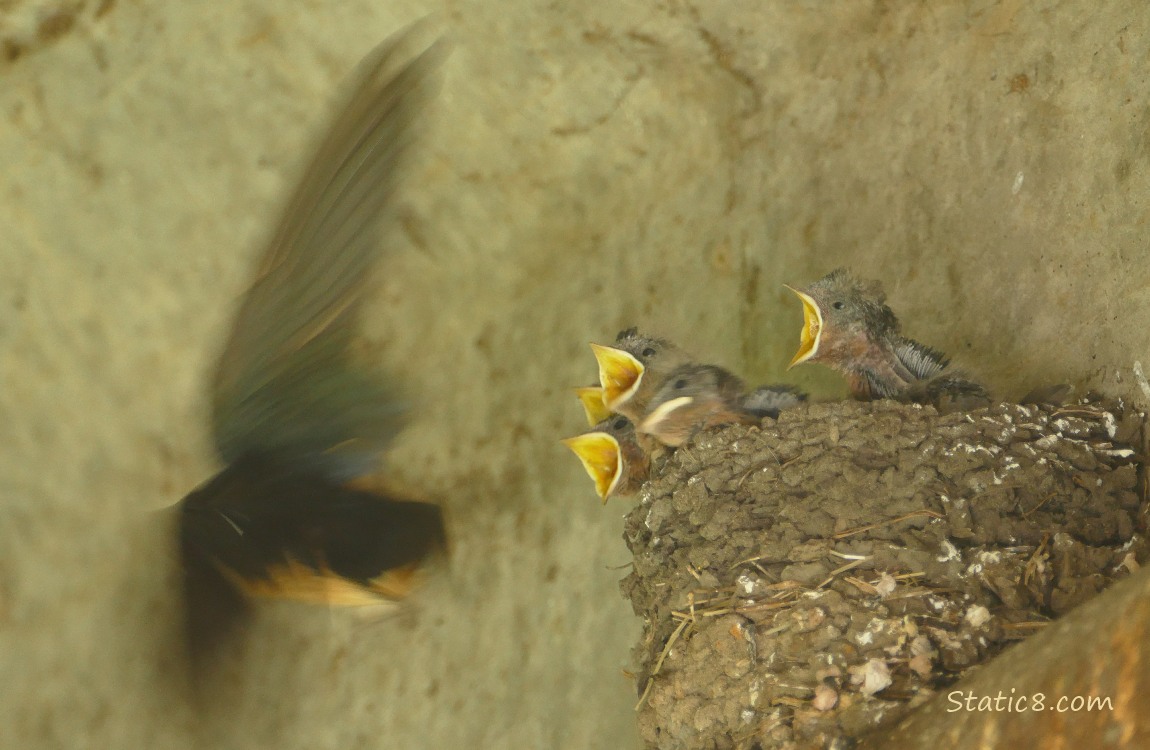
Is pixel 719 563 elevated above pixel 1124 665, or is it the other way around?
pixel 1124 665

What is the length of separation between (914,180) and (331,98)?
4.55ft

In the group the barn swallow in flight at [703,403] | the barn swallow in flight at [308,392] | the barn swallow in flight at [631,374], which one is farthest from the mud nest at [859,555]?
the barn swallow in flight at [308,392]

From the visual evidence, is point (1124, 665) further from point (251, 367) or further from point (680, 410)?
point (251, 367)

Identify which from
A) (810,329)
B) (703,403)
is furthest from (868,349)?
(703,403)

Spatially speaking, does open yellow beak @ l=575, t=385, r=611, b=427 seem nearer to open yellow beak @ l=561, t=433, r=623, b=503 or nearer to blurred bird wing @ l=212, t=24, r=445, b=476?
open yellow beak @ l=561, t=433, r=623, b=503

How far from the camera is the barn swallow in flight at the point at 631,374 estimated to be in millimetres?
2312

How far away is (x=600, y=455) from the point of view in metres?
2.32

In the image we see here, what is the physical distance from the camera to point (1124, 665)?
3.32 feet

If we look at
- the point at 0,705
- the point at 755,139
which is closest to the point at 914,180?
the point at 755,139

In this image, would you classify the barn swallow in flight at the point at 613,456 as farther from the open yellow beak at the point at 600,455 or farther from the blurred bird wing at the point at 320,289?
the blurred bird wing at the point at 320,289

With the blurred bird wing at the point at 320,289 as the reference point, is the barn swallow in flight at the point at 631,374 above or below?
below

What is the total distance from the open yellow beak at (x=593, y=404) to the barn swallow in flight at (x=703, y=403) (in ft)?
0.65

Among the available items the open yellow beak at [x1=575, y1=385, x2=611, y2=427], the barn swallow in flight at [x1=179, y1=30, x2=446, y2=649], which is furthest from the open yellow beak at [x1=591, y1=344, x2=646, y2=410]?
the barn swallow in flight at [x1=179, y1=30, x2=446, y2=649]

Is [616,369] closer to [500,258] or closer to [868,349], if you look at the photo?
[500,258]
